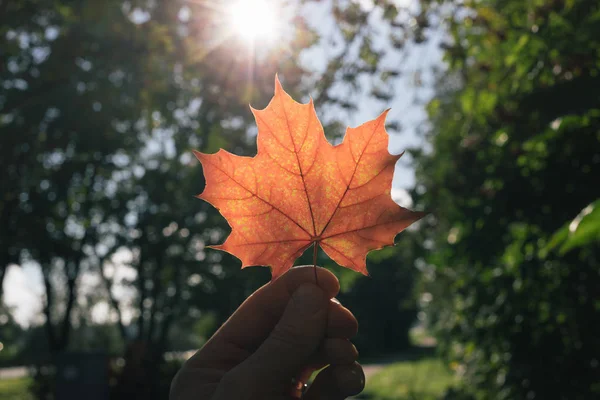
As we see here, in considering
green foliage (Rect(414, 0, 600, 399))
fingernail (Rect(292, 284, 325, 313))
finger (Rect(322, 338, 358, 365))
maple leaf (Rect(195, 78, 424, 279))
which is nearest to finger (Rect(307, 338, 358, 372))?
finger (Rect(322, 338, 358, 365))

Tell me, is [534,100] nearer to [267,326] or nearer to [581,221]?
[581,221]

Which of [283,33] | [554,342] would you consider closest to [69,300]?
[283,33]

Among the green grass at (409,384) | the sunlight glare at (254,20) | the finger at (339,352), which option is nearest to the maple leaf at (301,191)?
the finger at (339,352)

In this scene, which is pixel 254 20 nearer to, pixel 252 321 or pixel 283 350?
pixel 252 321

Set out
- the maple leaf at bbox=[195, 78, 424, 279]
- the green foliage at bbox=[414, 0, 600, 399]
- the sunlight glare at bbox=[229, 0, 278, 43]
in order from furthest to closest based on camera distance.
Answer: the sunlight glare at bbox=[229, 0, 278, 43], the green foliage at bbox=[414, 0, 600, 399], the maple leaf at bbox=[195, 78, 424, 279]

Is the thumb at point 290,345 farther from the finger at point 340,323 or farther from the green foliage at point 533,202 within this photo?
the green foliage at point 533,202

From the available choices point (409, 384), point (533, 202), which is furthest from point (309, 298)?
point (409, 384)

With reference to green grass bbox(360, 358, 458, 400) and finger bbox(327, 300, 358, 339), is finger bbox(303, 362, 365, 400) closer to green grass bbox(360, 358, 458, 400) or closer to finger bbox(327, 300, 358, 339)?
finger bbox(327, 300, 358, 339)
